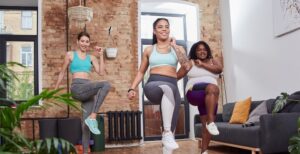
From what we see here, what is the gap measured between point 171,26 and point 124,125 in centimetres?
262

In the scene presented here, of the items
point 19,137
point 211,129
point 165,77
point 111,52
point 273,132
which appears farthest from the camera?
point 111,52

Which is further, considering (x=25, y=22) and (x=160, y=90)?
(x=25, y=22)

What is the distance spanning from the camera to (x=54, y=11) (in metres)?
6.54

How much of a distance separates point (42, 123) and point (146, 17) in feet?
11.4

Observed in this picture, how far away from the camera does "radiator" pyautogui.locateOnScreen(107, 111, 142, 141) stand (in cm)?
635

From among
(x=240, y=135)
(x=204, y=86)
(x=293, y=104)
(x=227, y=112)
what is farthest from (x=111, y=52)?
(x=204, y=86)

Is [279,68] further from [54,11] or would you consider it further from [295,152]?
[54,11]

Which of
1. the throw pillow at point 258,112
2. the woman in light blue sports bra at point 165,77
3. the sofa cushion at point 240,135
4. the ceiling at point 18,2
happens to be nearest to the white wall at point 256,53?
the throw pillow at point 258,112

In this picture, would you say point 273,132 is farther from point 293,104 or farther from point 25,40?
point 25,40

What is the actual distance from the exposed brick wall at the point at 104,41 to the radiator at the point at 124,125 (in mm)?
248

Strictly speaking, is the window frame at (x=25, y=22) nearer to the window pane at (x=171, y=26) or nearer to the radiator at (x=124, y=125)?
the window pane at (x=171, y=26)

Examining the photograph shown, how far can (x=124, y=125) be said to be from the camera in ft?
21.0

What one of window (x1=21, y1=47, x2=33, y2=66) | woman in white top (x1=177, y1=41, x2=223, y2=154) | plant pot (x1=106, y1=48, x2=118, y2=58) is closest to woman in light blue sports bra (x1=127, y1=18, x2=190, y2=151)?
woman in white top (x1=177, y1=41, x2=223, y2=154)

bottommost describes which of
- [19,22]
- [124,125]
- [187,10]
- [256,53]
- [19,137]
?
[124,125]
